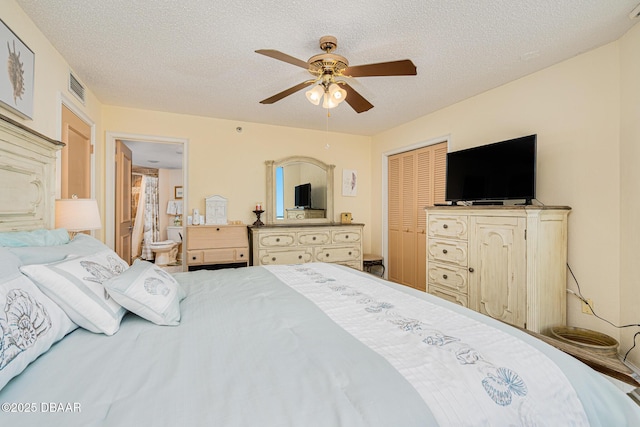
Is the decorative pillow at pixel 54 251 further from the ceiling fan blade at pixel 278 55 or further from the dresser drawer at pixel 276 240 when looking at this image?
the dresser drawer at pixel 276 240

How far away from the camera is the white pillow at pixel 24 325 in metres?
0.75

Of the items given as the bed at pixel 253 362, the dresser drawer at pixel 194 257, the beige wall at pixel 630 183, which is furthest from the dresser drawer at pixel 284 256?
the beige wall at pixel 630 183

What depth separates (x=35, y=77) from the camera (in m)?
1.99

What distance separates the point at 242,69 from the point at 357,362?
2.53 m

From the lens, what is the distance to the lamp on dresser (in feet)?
6.73

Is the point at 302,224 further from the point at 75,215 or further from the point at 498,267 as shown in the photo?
the point at 75,215

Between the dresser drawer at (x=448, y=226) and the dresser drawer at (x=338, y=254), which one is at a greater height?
the dresser drawer at (x=448, y=226)

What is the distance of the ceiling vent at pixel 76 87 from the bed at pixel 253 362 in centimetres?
182

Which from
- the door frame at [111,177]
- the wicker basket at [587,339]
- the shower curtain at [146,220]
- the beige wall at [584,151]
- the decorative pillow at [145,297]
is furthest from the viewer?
the shower curtain at [146,220]

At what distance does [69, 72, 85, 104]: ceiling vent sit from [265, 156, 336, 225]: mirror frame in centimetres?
210

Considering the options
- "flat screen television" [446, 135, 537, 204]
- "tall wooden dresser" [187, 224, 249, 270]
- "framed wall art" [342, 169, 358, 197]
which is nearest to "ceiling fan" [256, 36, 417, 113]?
"flat screen television" [446, 135, 537, 204]

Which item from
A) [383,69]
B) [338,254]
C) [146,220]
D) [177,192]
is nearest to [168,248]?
[146,220]

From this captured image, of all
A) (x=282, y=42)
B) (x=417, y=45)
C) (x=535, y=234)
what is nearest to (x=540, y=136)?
(x=535, y=234)

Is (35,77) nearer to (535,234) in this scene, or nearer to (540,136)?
(535,234)
